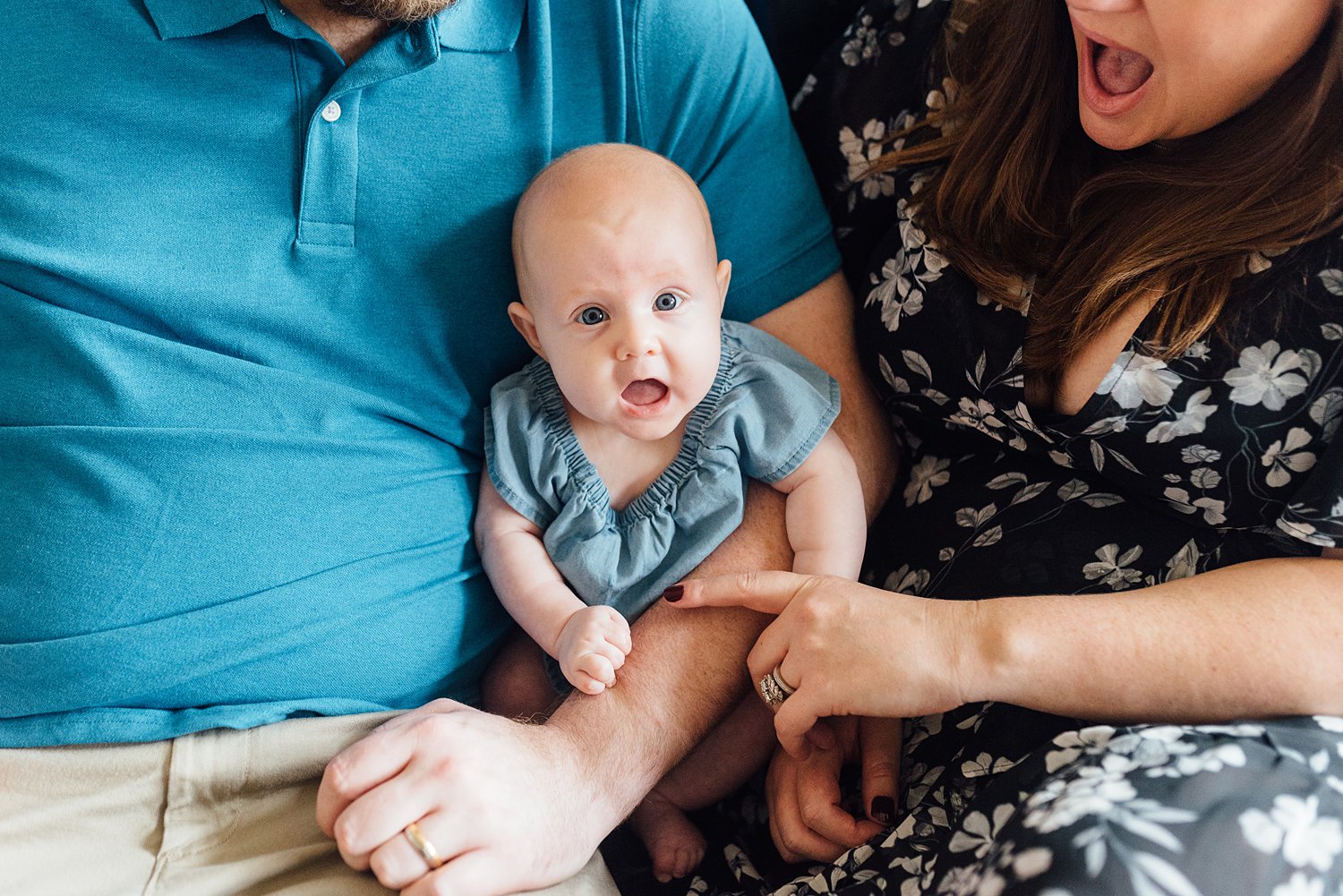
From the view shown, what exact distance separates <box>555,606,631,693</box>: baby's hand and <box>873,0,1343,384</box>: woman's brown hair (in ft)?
1.93

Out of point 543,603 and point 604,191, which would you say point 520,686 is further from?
point 604,191

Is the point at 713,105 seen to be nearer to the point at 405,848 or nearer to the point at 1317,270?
the point at 1317,270

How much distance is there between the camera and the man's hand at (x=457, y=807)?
1.12 metres

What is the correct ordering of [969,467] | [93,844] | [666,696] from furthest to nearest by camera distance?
[969,467] → [666,696] → [93,844]

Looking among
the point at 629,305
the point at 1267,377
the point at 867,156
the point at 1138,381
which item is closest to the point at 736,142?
the point at 867,156

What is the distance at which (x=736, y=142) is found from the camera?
4.81 feet

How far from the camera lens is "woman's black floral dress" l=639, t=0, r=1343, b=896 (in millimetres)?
886

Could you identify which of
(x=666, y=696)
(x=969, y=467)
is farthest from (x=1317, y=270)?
(x=666, y=696)

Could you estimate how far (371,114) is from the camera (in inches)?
53.1

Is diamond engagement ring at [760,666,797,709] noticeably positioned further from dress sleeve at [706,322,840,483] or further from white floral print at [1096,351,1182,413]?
white floral print at [1096,351,1182,413]

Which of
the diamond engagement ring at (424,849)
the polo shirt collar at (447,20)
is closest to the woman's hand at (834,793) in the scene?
the diamond engagement ring at (424,849)

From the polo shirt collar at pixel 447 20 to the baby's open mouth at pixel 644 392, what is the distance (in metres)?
0.49

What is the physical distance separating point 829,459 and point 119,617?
885mm

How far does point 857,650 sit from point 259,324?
32.8 inches
